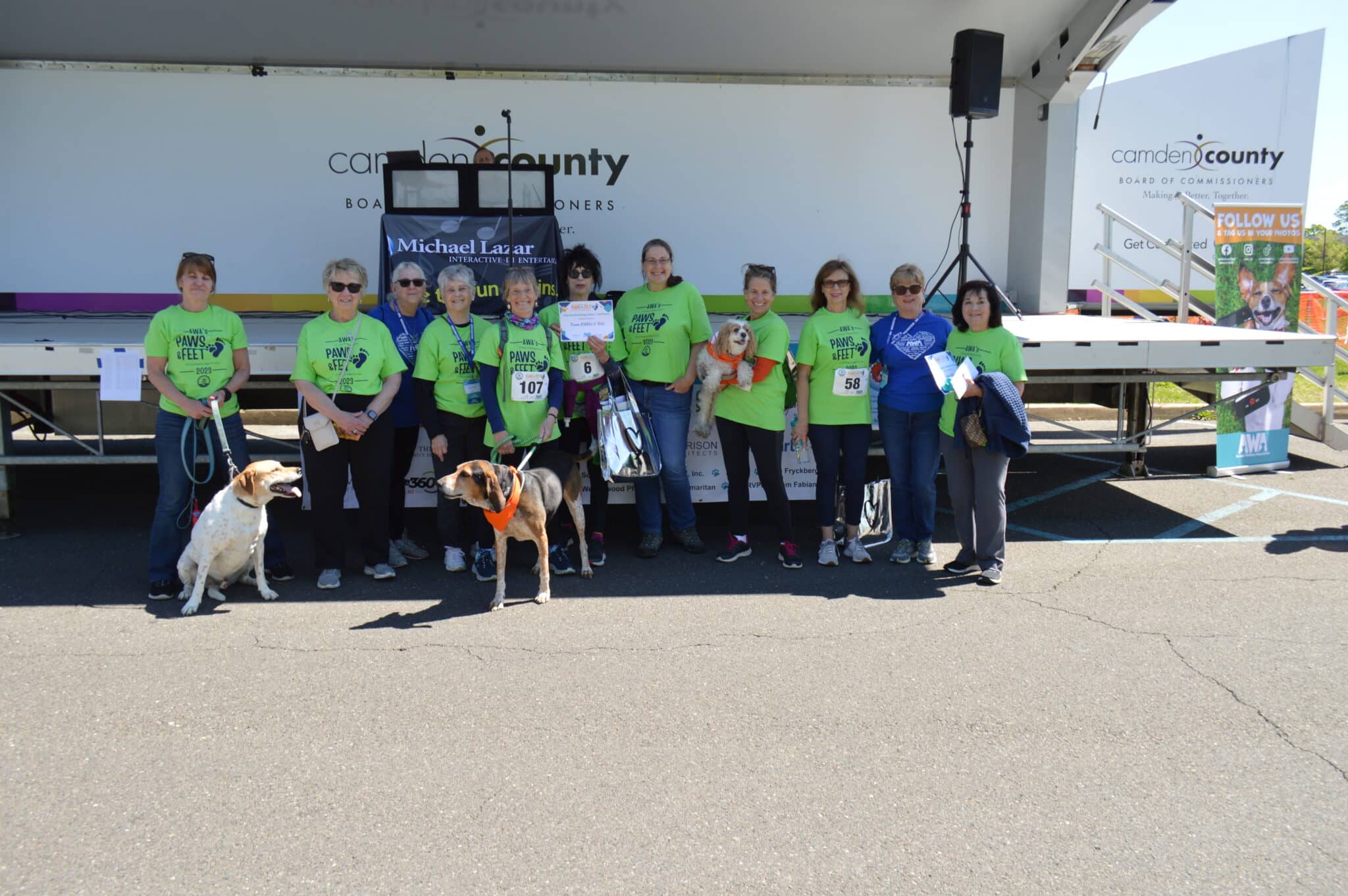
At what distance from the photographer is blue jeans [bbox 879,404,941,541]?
16.1ft

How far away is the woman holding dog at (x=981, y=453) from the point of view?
4648 millimetres

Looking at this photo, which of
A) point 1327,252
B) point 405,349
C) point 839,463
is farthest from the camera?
point 1327,252

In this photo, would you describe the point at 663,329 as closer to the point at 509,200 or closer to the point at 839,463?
the point at 839,463

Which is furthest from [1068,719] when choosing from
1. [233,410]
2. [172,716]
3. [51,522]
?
[51,522]

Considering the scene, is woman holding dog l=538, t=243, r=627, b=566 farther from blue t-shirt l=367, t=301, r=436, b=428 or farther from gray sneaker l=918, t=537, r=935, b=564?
gray sneaker l=918, t=537, r=935, b=564

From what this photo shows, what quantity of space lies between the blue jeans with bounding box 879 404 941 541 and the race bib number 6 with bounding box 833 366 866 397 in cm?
22

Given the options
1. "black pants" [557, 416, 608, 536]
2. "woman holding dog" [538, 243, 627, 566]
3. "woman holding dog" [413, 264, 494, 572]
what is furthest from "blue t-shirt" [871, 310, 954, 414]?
"woman holding dog" [413, 264, 494, 572]

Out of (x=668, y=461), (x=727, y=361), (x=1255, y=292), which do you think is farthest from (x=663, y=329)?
(x=1255, y=292)

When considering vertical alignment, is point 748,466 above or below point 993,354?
below

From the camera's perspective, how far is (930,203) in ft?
23.2

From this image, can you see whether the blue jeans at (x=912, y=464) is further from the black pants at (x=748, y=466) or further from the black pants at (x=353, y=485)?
the black pants at (x=353, y=485)

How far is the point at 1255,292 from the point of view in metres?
7.48

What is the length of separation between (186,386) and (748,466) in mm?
2785

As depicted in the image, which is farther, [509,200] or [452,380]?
[509,200]
